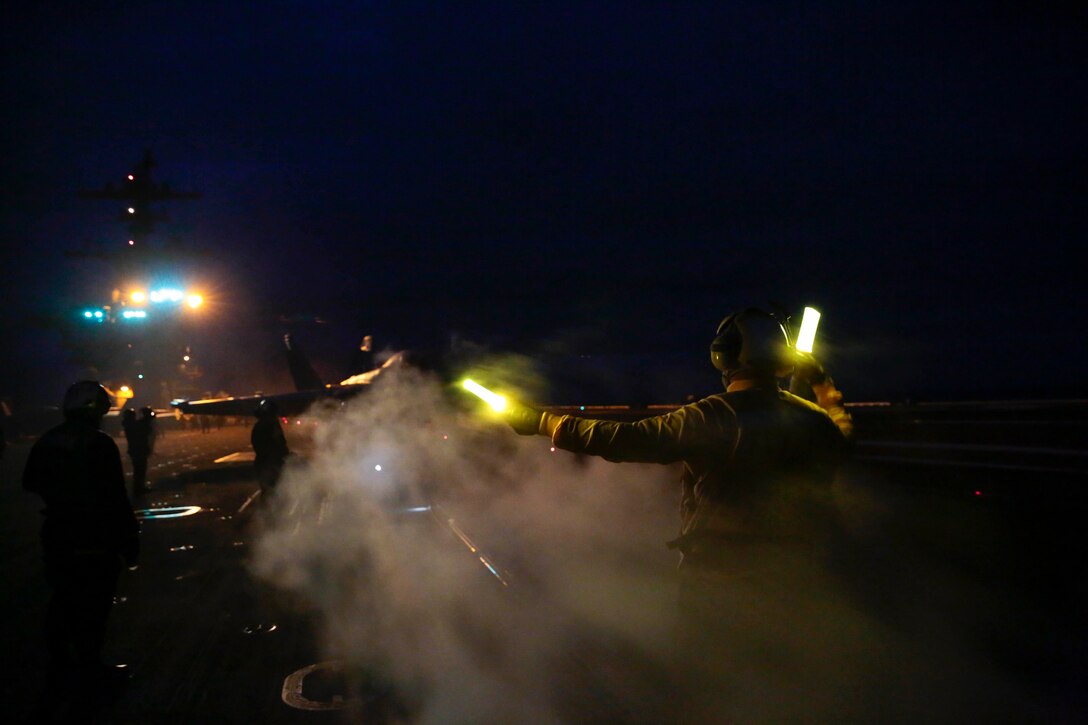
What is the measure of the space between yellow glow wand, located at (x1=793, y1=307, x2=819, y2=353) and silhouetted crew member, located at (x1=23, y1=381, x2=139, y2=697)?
4331 millimetres

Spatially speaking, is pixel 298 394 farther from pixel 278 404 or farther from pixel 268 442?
pixel 268 442

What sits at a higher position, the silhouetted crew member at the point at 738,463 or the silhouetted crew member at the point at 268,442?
the silhouetted crew member at the point at 738,463

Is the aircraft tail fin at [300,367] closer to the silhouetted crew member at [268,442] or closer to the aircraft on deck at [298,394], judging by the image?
the aircraft on deck at [298,394]

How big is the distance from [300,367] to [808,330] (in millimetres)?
37133

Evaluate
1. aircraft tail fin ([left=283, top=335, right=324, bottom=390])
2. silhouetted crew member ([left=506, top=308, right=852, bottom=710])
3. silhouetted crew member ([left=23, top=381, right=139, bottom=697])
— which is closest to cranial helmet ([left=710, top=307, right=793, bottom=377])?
silhouetted crew member ([left=506, top=308, right=852, bottom=710])

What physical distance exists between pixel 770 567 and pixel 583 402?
2309 centimetres

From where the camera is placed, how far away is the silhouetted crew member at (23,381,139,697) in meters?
5.14

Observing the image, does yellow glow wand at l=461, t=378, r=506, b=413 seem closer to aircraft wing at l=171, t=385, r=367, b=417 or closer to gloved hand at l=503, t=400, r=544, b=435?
gloved hand at l=503, t=400, r=544, b=435

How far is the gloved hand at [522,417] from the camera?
2.88 m

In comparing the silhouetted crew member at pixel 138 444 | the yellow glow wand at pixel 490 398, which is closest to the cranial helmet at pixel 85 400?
the yellow glow wand at pixel 490 398

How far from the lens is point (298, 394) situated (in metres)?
31.3

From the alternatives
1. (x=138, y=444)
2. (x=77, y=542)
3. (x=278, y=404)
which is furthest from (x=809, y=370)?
(x=278, y=404)

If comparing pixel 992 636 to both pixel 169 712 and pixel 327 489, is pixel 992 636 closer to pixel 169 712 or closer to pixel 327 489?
pixel 169 712

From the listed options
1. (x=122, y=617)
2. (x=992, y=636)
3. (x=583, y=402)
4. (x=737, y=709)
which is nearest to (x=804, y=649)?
(x=737, y=709)
